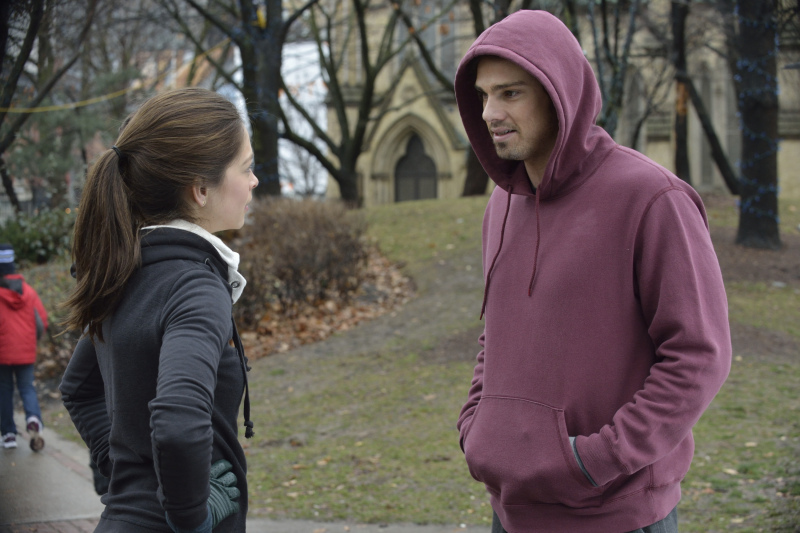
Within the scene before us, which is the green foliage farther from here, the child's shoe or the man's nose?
the man's nose

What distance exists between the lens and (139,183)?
231 centimetres

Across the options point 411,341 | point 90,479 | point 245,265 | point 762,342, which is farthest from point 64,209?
point 762,342

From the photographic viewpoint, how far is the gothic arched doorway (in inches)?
1208

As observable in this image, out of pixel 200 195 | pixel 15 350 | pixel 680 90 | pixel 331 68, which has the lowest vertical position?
pixel 15 350

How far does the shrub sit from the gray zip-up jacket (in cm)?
955

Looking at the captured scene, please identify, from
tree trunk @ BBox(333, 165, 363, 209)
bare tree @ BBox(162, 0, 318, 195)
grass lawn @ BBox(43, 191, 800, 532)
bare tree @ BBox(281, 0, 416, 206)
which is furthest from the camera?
tree trunk @ BBox(333, 165, 363, 209)

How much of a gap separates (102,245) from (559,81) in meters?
1.40

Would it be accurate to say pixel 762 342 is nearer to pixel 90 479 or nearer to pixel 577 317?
pixel 90 479

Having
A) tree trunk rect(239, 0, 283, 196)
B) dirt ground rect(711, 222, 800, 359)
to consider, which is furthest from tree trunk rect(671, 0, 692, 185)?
tree trunk rect(239, 0, 283, 196)

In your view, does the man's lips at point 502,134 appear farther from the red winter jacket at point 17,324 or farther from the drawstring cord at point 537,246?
the red winter jacket at point 17,324

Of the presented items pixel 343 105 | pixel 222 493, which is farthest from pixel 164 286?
pixel 343 105

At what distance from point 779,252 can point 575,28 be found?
554 centimetres

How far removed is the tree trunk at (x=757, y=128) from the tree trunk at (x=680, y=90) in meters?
3.49

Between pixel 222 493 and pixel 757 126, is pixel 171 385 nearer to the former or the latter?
pixel 222 493
